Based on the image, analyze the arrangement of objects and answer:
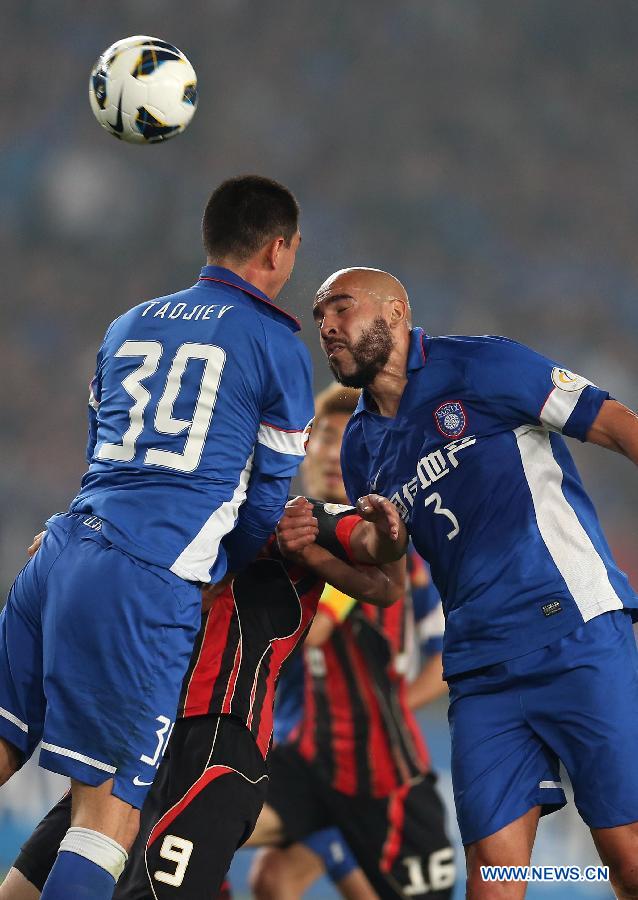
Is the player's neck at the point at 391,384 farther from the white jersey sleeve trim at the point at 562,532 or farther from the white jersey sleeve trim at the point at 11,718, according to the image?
the white jersey sleeve trim at the point at 11,718

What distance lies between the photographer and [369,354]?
362cm

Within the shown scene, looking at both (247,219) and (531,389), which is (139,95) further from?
(531,389)

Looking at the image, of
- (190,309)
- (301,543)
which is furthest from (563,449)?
(190,309)

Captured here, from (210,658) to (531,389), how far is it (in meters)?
1.24

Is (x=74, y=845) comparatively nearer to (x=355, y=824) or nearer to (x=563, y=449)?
(x=563, y=449)

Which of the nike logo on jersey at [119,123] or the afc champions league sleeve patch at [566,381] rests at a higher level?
the nike logo on jersey at [119,123]

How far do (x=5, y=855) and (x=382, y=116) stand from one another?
26.9 feet

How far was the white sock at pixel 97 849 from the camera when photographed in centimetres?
267

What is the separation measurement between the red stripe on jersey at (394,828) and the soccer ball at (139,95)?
326 cm

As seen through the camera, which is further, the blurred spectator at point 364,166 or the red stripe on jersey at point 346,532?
the blurred spectator at point 364,166

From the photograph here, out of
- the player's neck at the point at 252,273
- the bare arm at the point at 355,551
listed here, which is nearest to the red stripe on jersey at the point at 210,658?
the bare arm at the point at 355,551

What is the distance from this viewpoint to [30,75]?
1182 cm

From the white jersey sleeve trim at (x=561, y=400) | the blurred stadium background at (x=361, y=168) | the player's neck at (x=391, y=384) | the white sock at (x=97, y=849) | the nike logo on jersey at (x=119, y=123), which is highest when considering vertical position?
the blurred stadium background at (x=361, y=168)

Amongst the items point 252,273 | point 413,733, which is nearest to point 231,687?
point 252,273
